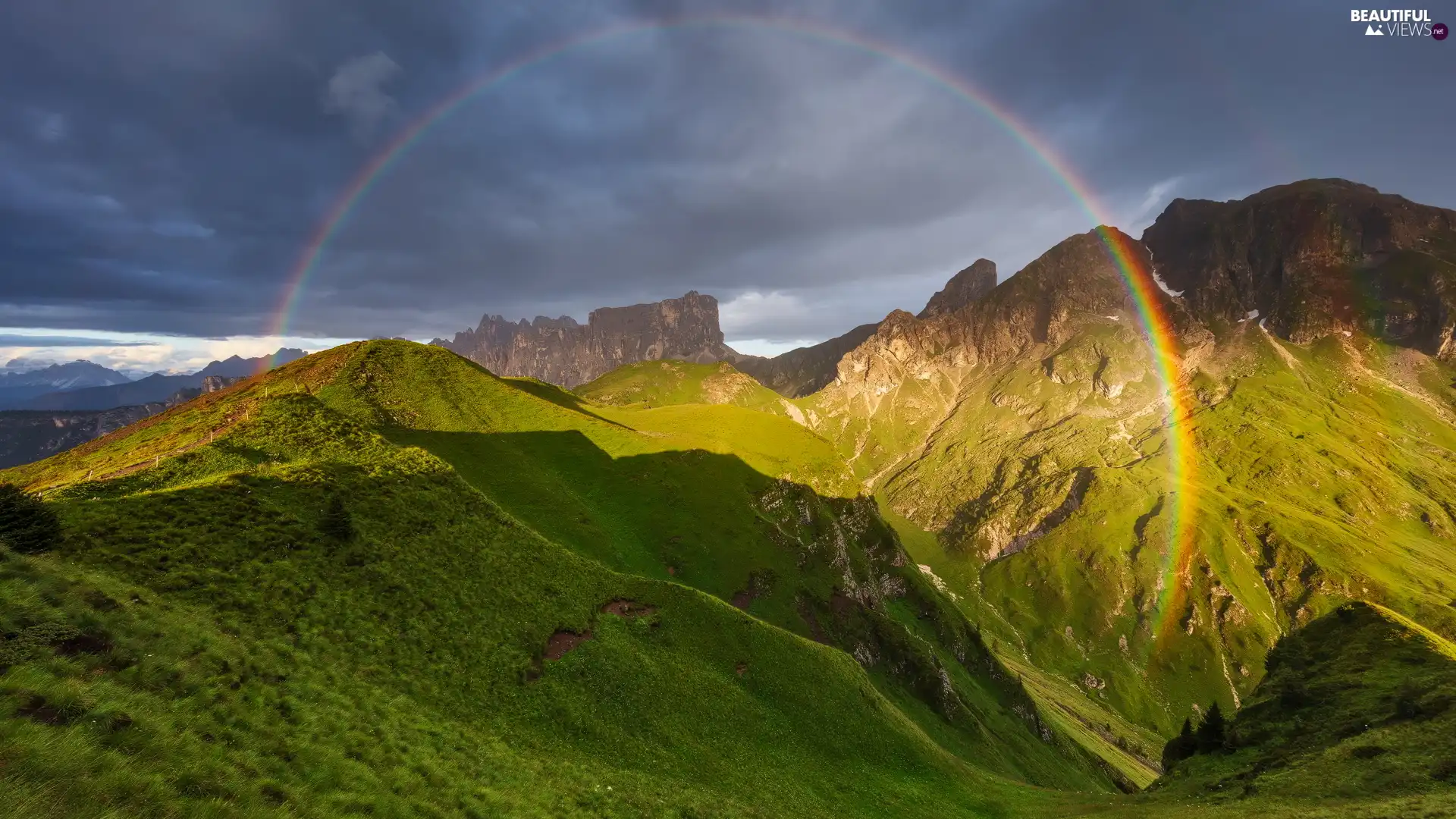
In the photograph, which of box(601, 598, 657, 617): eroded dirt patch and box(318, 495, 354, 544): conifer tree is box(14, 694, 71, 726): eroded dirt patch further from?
box(601, 598, 657, 617): eroded dirt patch

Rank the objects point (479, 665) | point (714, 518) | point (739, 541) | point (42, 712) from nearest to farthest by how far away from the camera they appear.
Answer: point (42, 712) → point (479, 665) → point (739, 541) → point (714, 518)

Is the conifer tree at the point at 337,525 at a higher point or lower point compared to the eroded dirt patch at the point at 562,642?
higher

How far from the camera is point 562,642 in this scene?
133 ft

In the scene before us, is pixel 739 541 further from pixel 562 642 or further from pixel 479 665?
pixel 479 665

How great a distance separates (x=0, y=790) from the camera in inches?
465

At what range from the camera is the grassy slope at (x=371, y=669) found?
55.7 ft

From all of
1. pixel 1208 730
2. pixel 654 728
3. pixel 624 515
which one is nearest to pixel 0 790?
pixel 654 728

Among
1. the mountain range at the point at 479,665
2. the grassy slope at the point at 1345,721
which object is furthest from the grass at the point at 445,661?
the grassy slope at the point at 1345,721

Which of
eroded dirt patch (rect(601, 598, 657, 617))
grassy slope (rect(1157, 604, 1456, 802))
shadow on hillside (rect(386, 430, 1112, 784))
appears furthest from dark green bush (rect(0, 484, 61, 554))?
grassy slope (rect(1157, 604, 1456, 802))

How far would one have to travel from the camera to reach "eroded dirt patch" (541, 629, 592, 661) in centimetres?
3909

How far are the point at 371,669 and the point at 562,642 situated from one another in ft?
46.3

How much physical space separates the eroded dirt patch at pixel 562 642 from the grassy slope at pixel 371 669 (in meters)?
0.57

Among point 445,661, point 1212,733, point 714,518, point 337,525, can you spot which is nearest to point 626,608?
point 445,661

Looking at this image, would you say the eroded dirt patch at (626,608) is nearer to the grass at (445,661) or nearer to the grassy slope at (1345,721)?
the grass at (445,661)
